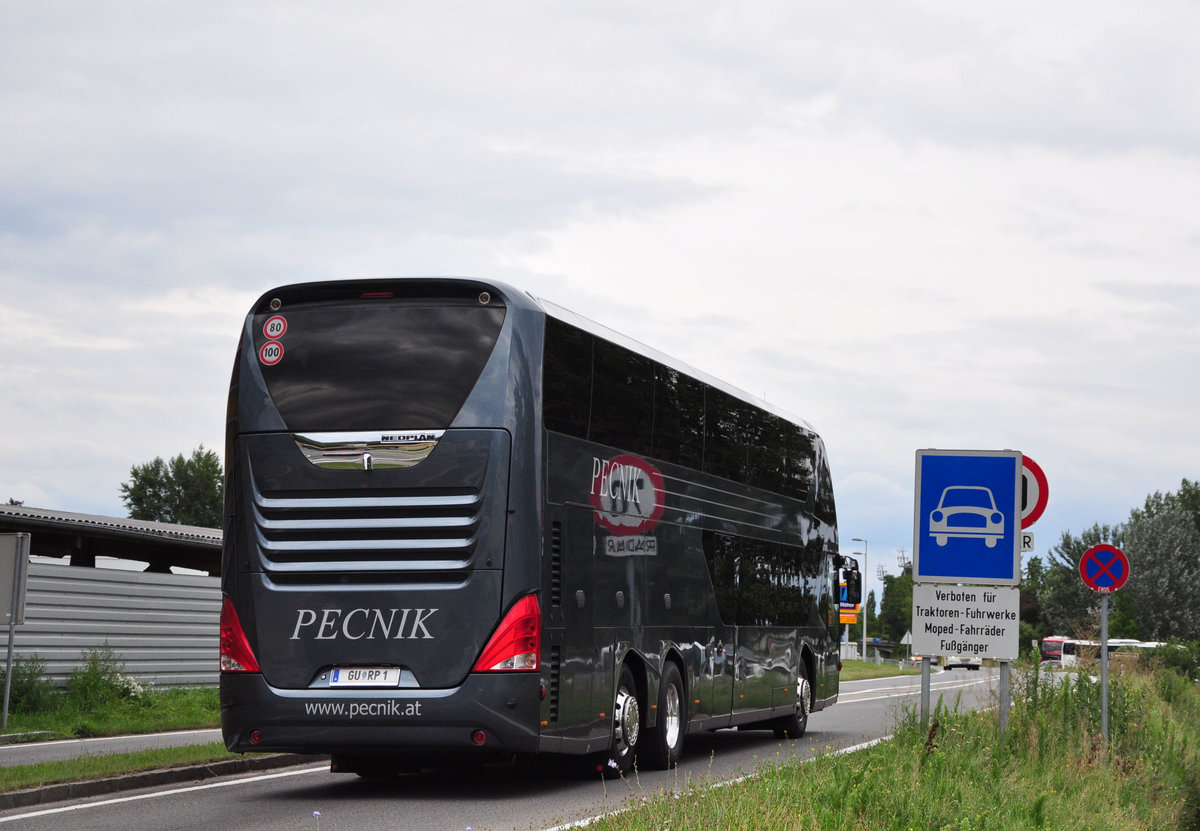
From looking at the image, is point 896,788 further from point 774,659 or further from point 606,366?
point 774,659

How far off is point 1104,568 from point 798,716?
463cm

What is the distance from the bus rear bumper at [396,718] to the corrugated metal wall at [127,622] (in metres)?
11.9

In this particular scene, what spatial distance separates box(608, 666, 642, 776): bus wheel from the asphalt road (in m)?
0.24

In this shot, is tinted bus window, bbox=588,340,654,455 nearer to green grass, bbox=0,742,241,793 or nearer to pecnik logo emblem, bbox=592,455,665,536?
pecnik logo emblem, bbox=592,455,665,536

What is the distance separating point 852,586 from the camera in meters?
22.8

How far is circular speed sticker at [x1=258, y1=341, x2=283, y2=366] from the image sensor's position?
41.4 ft

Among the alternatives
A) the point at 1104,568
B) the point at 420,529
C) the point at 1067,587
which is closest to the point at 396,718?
the point at 420,529

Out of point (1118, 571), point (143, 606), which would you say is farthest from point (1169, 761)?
point (143, 606)

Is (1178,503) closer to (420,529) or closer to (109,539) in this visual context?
(109,539)

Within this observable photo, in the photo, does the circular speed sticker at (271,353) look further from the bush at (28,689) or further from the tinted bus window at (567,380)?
the bush at (28,689)

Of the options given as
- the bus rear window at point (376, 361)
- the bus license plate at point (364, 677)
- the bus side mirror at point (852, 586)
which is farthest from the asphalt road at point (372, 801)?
the bus side mirror at point (852, 586)

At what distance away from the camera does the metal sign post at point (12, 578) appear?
767 inches

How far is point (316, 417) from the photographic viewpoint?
40.4 ft

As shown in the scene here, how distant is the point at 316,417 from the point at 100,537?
52.0 ft
